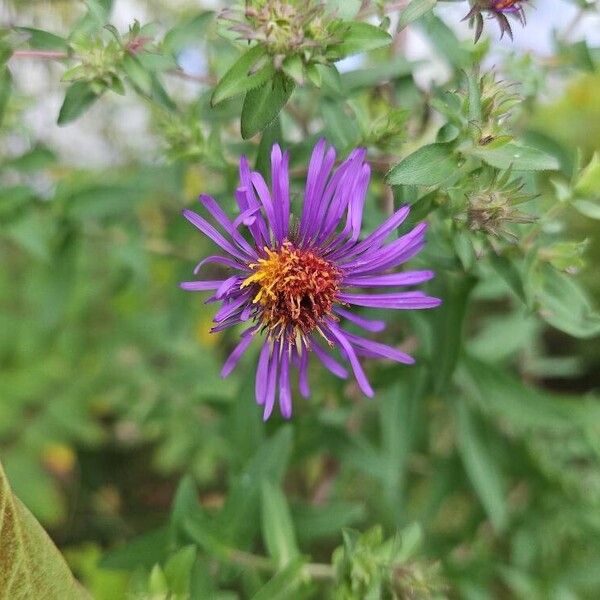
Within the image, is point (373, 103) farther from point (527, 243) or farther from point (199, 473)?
point (199, 473)

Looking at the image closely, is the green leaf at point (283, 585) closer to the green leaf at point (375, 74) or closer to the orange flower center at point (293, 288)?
the orange flower center at point (293, 288)

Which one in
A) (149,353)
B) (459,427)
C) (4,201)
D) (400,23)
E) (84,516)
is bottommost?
(84,516)

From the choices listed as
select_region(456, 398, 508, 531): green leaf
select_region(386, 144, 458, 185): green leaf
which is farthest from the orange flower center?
select_region(456, 398, 508, 531): green leaf

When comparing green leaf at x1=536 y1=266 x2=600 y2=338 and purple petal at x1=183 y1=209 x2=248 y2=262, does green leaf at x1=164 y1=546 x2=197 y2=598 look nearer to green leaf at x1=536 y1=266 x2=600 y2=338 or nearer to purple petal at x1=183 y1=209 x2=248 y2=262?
purple petal at x1=183 y1=209 x2=248 y2=262

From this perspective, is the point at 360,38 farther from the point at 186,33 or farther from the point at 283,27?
the point at 186,33

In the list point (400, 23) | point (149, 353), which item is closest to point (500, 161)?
point (400, 23)

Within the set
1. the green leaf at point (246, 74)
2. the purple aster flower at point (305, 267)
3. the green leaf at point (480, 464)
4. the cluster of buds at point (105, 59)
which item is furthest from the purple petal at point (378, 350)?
the green leaf at point (480, 464)
